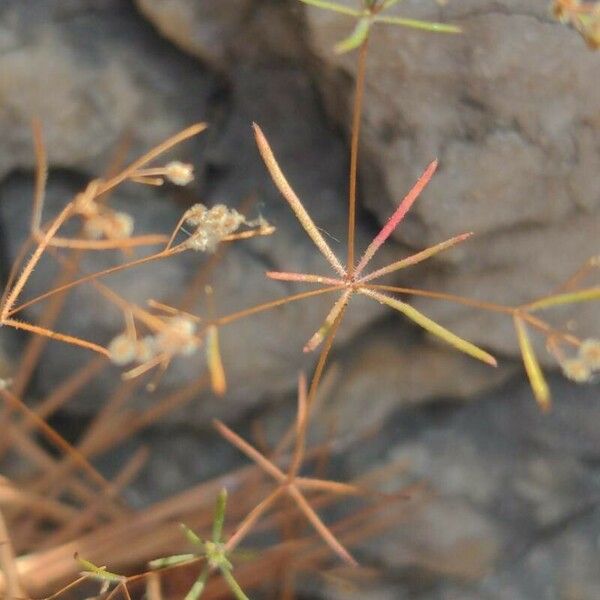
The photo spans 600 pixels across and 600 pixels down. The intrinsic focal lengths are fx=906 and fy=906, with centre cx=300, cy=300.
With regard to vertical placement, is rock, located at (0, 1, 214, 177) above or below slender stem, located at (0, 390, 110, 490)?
above

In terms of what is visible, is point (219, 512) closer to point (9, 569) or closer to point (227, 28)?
point (9, 569)

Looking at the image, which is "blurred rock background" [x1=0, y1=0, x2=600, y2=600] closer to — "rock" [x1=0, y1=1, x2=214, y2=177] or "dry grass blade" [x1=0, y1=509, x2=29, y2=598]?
"rock" [x1=0, y1=1, x2=214, y2=177]

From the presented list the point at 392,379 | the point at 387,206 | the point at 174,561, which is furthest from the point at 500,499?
the point at 174,561

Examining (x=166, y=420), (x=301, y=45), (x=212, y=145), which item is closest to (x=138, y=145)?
(x=212, y=145)

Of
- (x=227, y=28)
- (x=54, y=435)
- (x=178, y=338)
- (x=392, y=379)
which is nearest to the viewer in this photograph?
(x=178, y=338)

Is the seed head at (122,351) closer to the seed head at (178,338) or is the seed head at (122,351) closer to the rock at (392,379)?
the seed head at (178,338)

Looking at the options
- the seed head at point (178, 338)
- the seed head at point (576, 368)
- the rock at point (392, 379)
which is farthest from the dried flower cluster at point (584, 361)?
the rock at point (392, 379)

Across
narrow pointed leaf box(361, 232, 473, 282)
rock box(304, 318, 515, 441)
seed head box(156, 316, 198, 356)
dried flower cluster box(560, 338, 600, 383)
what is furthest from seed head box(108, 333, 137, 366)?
rock box(304, 318, 515, 441)
